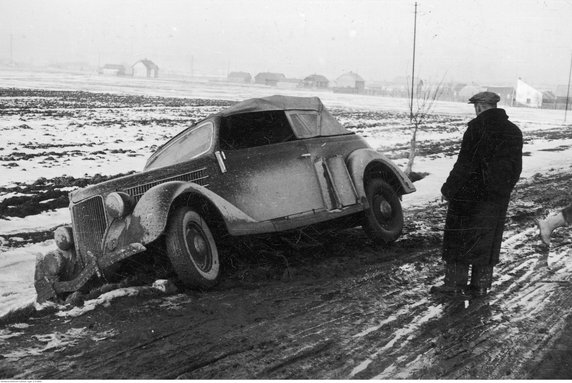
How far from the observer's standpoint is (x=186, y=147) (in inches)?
224

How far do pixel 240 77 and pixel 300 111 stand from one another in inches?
2360

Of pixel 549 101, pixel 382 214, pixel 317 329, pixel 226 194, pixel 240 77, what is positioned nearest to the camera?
pixel 317 329

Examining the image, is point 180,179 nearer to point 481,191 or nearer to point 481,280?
point 481,191

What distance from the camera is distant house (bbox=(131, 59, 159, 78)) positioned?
243 ft

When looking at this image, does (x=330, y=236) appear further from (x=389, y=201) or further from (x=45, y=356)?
(x=45, y=356)

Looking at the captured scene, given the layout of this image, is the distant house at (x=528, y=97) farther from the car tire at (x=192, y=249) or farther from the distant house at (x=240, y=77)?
the car tire at (x=192, y=249)

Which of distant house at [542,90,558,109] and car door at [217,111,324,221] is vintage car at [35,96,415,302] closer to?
car door at [217,111,324,221]

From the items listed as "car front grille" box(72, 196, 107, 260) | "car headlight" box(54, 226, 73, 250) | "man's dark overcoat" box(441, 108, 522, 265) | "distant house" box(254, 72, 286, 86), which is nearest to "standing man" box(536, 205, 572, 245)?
"man's dark overcoat" box(441, 108, 522, 265)

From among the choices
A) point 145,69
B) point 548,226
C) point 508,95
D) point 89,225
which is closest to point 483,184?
point 548,226

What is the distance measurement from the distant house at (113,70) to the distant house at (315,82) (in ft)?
97.1

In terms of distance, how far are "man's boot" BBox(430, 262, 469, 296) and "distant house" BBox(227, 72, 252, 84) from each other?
58.9 metres

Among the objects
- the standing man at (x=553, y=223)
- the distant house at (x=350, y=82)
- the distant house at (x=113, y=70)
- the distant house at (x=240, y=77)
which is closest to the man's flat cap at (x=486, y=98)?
the standing man at (x=553, y=223)

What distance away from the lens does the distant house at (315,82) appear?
6016 centimetres

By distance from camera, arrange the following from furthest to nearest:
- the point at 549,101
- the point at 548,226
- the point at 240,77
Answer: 1. the point at 240,77
2. the point at 549,101
3. the point at 548,226
